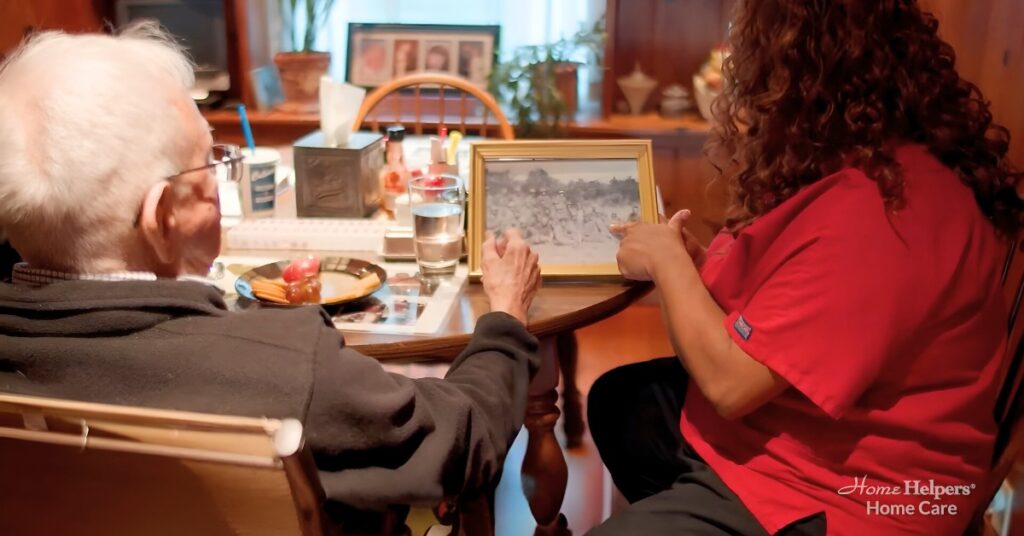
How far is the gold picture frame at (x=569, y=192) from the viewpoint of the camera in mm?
1492

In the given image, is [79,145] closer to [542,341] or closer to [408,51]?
[542,341]

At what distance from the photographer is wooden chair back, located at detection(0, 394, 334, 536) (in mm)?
705

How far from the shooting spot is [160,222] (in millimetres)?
971

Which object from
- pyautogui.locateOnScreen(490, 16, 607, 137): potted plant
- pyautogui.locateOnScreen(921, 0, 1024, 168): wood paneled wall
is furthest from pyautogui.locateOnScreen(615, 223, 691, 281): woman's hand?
pyautogui.locateOnScreen(490, 16, 607, 137): potted plant

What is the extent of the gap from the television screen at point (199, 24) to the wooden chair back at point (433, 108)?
2.32 feet

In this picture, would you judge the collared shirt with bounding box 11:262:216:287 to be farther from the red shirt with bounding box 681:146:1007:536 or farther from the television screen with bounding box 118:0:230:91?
the television screen with bounding box 118:0:230:91

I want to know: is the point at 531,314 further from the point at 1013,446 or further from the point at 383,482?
the point at 1013,446

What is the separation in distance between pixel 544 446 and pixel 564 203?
0.54 meters

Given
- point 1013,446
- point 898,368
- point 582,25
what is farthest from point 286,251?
point 582,25

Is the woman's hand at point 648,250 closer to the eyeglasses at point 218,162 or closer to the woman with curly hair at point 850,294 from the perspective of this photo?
the woman with curly hair at point 850,294

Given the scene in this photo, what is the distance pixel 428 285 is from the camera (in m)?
1.46

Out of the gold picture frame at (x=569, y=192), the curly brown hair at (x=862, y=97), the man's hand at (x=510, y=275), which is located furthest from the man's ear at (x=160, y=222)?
the curly brown hair at (x=862, y=97)

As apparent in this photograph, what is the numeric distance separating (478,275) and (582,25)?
2260 mm

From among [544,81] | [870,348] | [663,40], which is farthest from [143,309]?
[663,40]
